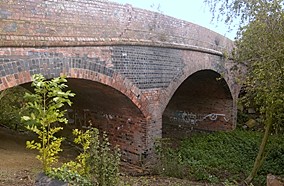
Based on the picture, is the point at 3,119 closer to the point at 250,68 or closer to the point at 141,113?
the point at 141,113

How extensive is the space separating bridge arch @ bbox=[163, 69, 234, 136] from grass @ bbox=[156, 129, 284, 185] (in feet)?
4.69

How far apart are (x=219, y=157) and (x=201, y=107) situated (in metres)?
4.55

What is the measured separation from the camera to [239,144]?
10883 millimetres

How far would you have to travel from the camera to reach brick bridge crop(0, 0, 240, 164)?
5.17 m

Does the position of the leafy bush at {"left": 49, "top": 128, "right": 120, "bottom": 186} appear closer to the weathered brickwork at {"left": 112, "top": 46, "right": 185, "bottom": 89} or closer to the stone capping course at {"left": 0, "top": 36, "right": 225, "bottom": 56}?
the stone capping course at {"left": 0, "top": 36, "right": 225, "bottom": 56}

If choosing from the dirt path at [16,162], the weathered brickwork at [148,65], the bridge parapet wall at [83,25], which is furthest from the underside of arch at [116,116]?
the dirt path at [16,162]

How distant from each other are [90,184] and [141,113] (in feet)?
14.9

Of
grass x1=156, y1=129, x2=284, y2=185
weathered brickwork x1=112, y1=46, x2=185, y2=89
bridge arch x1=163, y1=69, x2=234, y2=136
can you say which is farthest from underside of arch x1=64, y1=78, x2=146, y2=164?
bridge arch x1=163, y1=69, x2=234, y2=136

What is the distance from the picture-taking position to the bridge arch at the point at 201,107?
13.1 m

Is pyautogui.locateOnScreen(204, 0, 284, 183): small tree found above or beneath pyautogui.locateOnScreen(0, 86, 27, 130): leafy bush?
above

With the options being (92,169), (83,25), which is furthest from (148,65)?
(92,169)

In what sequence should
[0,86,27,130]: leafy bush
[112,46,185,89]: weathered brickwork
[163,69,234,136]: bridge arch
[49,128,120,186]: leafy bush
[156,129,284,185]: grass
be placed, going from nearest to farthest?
[49,128,120,186]: leafy bush, [112,46,185,89]: weathered brickwork, [156,129,284,185]: grass, [0,86,27,130]: leafy bush, [163,69,234,136]: bridge arch

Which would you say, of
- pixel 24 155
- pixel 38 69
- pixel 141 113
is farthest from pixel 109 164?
pixel 24 155

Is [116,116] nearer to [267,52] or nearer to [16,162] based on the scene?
[16,162]
